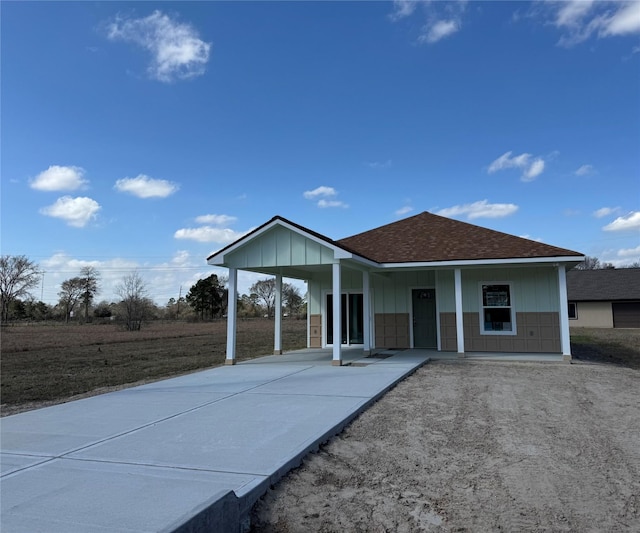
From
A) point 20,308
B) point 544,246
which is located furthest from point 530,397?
point 20,308

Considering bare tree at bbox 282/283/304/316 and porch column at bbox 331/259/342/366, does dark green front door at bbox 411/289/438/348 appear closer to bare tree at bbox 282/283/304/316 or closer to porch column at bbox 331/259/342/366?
porch column at bbox 331/259/342/366

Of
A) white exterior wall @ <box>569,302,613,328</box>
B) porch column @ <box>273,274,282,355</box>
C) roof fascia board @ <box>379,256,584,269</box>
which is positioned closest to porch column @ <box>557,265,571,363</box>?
roof fascia board @ <box>379,256,584,269</box>

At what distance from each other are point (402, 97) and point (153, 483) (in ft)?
51.4

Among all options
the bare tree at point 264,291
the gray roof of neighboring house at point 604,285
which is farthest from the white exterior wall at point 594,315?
the bare tree at point 264,291

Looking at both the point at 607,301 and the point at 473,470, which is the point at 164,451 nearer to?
the point at 473,470

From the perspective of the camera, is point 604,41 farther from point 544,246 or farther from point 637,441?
point 637,441

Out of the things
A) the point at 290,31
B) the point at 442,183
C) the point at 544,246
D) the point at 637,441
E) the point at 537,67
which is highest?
the point at 290,31

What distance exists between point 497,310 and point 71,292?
61964 millimetres

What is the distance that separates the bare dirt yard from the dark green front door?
23.8 ft

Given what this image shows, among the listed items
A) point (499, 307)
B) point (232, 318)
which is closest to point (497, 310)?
point (499, 307)

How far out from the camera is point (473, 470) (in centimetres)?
406

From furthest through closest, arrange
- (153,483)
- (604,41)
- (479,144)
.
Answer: (479,144)
(604,41)
(153,483)

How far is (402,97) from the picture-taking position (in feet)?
52.2

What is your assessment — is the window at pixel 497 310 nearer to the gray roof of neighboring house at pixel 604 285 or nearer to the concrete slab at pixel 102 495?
the concrete slab at pixel 102 495
